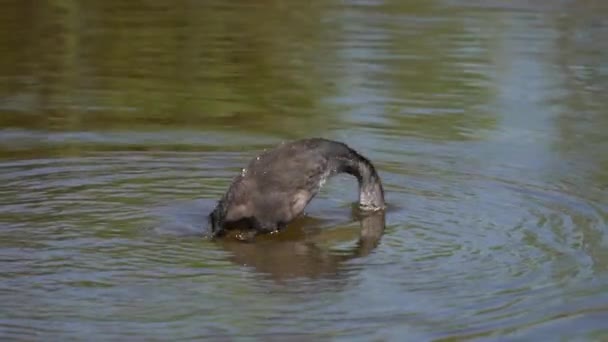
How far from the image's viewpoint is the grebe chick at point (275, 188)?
24.6 ft

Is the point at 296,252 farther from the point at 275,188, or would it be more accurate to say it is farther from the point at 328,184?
the point at 328,184

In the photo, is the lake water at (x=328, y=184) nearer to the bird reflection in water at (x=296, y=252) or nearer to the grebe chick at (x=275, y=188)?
the bird reflection in water at (x=296, y=252)

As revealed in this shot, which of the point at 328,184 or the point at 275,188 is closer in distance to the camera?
the point at 275,188

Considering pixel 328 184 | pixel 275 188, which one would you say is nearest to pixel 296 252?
pixel 275 188

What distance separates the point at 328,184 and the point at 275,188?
1204 millimetres

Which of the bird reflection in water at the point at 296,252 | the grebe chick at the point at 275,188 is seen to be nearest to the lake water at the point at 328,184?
the bird reflection in water at the point at 296,252

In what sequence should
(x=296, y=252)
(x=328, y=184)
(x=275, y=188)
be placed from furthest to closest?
(x=328, y=184), (x=275, y=188), (x=296, y=252)

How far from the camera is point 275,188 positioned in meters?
7.53

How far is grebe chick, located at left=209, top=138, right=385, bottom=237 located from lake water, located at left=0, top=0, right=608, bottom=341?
0.43 feet

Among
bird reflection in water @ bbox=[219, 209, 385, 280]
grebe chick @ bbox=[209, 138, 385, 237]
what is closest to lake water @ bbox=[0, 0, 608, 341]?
bird reflection in water @ bbox=[219, 209, 385, 280]

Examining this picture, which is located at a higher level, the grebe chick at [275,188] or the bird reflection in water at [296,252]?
the grebe chick at [275,188]

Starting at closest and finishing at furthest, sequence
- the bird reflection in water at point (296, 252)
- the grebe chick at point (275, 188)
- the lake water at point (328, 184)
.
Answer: the lake water at point (328, 184) → the bird reflection in water at point (296, 252) → the grebe chick at point (275, 188)

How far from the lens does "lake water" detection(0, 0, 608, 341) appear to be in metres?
6.27

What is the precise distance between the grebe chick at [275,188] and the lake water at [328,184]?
13 centimetres
